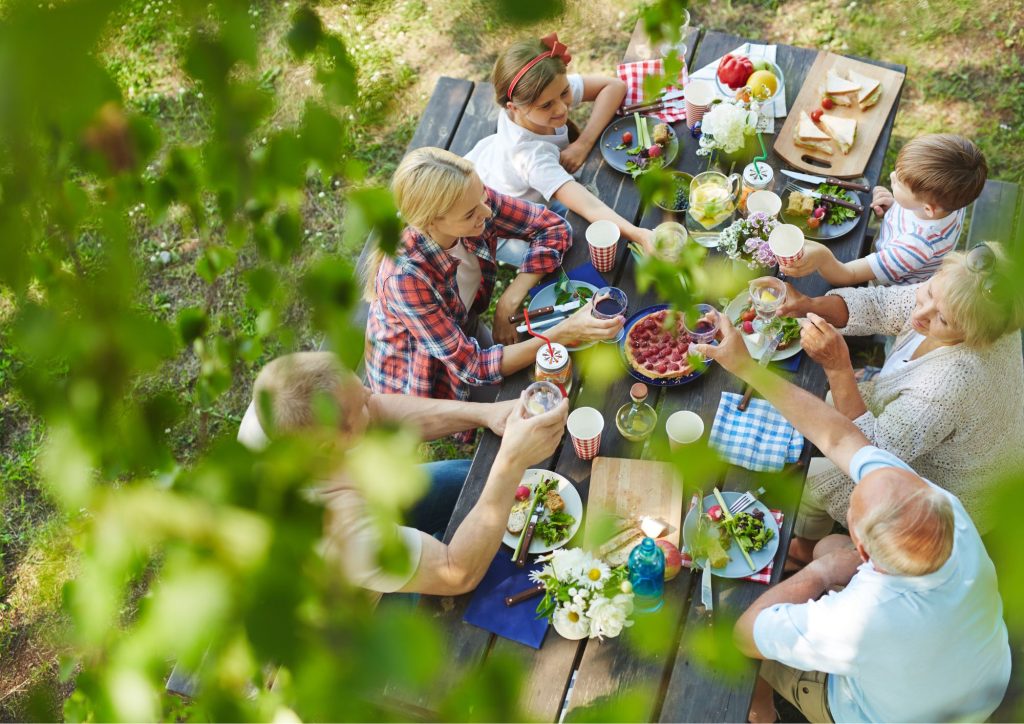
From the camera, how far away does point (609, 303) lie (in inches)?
123

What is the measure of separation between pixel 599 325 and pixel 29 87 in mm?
2443

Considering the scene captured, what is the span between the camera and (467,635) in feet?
8.46

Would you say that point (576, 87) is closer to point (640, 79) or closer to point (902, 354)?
point (640, 79)

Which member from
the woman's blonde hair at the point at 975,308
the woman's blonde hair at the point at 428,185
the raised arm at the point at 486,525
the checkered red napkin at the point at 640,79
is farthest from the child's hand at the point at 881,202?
the raised arm at the point at 486,525

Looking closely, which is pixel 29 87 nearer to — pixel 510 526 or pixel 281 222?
pixel 281 222

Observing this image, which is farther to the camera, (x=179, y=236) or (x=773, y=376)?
(x=179, y=236)

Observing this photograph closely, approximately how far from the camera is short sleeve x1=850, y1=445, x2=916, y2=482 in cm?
250

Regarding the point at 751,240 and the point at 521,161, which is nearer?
the point at 751,240

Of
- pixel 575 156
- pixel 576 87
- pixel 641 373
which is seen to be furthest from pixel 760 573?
pixel 576 87

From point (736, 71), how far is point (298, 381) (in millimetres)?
2407

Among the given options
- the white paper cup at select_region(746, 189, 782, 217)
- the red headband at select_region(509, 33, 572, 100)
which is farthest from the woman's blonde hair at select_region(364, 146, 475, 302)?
the white paper cup at select_region(746, 189, 782, 217)

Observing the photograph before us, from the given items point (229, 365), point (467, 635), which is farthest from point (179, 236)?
point (229, 365)

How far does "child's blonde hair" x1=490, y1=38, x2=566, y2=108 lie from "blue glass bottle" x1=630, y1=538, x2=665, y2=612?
1.95 m

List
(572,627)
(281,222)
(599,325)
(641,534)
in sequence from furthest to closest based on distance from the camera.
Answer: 1. (599,325)
2. (641,534)
3. (572,627)
4. (281,222)
